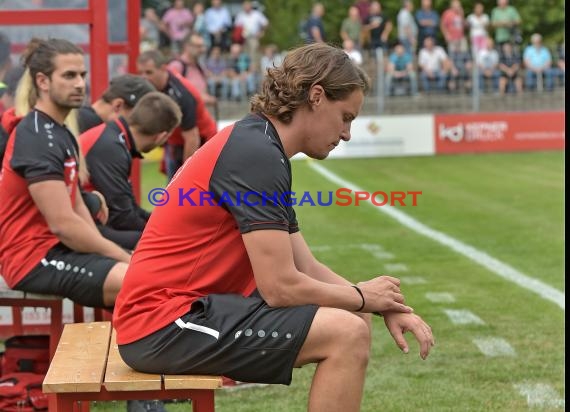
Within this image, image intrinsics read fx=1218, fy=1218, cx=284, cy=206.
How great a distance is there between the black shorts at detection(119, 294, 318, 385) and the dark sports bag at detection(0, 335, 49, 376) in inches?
85.2

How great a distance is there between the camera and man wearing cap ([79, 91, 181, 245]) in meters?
7.08

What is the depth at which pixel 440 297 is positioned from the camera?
902 centimetres

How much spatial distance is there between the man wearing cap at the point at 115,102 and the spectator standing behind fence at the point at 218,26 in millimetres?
22319

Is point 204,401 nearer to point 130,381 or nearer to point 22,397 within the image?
point 130,381

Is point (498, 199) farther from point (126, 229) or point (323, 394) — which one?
point (323, 394)

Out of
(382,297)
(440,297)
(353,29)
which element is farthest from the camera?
(353,29)

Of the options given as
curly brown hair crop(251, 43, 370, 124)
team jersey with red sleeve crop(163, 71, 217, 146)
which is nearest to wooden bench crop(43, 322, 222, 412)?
curly brown hair crop(251, 43, 370, 124)

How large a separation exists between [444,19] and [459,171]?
34.2ft

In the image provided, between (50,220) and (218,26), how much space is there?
24865mm

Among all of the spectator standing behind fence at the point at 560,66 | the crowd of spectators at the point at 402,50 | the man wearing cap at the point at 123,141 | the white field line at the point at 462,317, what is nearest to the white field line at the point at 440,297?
the white field line at the point at 462,317

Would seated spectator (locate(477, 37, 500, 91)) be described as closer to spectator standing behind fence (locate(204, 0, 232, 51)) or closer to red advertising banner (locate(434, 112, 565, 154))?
red advertising banner (locate(434, 112, 565, 154))

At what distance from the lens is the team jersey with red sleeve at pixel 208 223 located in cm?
412

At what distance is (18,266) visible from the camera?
6.02 m

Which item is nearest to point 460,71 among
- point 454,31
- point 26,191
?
point 454,31
